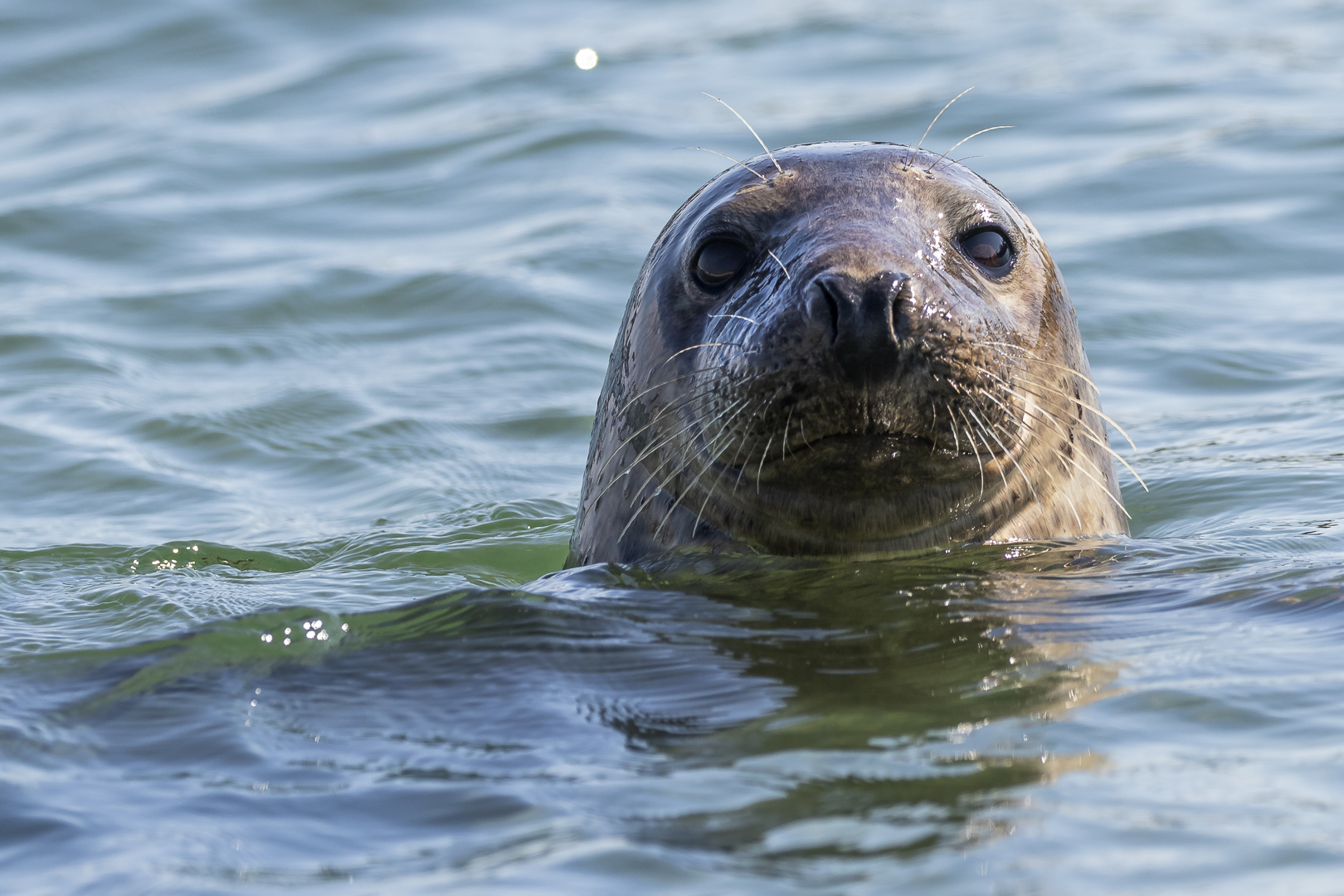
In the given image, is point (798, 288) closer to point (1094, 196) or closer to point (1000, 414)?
point (1000, 414)

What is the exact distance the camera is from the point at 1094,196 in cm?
988

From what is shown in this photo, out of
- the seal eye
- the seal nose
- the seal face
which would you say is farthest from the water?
the seal eye

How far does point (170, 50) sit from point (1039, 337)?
33.9ft

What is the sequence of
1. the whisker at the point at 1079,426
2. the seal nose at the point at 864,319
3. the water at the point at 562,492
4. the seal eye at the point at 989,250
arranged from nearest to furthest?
1. the water at the point at 562,492
2. the seal nose at the point at 864,319
3. the whisker at the point at 1079,426
4. the seal eye at the point at 989,250

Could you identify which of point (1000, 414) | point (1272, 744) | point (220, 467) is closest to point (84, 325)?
point (220, 467)

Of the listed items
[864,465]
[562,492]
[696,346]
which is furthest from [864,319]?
[562,492]

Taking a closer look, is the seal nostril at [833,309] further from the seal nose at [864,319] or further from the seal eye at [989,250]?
the seal eye at [989,250]

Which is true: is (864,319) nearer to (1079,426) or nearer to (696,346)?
(696,346)

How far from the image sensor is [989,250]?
14.2 ft

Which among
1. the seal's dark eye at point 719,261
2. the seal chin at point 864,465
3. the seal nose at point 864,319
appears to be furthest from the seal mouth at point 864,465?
the seal's dark eye at point 719,261

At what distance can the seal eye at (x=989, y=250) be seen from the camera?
169 inches

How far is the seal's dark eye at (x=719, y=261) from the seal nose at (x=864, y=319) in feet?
2.39

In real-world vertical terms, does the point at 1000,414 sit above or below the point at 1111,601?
above

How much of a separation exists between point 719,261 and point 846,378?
84cm
